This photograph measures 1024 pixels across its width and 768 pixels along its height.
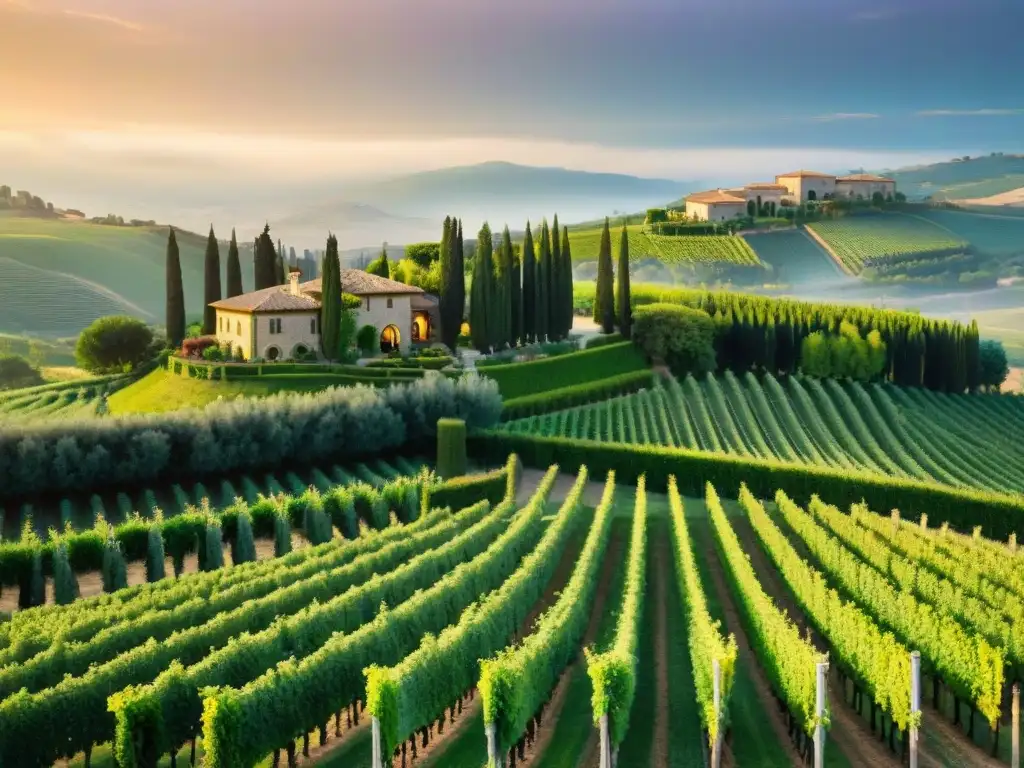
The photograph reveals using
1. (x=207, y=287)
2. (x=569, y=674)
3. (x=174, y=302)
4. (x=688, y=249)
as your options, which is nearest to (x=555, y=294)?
(x=207, y=287)

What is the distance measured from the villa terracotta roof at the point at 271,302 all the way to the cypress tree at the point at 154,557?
20.5 m

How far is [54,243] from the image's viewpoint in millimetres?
107625

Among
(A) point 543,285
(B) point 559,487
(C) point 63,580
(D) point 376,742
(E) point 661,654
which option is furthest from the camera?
(A) point 543,285

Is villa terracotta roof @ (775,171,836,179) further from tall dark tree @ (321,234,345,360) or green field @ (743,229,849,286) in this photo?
tall dark tree @ (321,234,345,360)

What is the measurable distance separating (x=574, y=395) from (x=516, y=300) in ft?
21.7

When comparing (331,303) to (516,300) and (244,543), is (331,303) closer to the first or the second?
(516,300)

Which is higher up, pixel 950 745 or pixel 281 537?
pixel 281 537

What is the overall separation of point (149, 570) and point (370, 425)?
45.8 feet

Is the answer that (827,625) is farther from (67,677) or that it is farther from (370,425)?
(370,425)

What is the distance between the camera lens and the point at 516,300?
54.5 m

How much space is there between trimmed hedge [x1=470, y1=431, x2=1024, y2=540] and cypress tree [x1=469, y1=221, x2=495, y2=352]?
1104cm

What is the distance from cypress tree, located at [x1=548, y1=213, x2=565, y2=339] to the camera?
56344mm

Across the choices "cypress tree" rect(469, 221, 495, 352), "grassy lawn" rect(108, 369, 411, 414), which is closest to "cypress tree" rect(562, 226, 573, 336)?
"cypress tree" rect(469, 221, 495, 352)

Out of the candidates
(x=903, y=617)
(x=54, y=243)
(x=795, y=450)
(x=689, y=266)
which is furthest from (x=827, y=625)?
(x=54, y=243)
